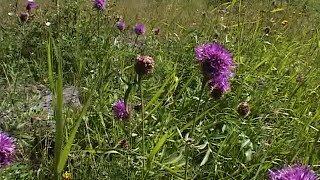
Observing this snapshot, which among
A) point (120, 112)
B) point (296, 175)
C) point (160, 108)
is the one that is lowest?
point (160, 108)

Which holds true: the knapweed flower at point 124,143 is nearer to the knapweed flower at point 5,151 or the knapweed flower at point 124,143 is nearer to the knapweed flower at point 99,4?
the knapweed flower at point 5,151

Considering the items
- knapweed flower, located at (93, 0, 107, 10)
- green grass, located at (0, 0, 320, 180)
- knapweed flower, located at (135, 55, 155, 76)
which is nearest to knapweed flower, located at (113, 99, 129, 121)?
green grass, located at (0, 0, 320, 180)

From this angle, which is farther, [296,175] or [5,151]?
[5,151]

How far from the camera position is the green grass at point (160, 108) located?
145cm

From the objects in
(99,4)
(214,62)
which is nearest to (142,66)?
(214,62)

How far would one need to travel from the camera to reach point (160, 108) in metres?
1.91

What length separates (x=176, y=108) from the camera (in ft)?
6.59

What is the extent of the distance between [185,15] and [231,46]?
2251mm

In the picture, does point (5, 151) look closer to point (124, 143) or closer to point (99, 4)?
point (124, 143)

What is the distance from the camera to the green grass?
145cm

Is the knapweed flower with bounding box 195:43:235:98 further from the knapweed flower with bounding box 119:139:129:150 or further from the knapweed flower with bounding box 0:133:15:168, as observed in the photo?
the knapweed flower with bounding box 0:133:15:168

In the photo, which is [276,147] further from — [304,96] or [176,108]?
[304,96]

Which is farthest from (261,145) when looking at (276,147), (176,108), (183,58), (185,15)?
(185,15)

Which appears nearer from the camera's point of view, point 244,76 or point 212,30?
point 244,76
